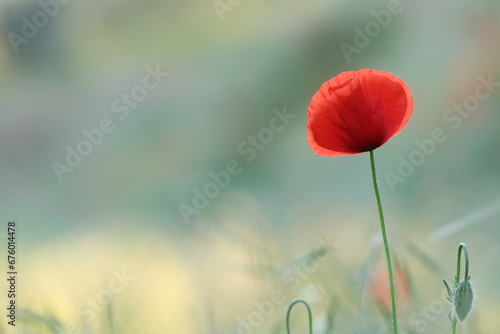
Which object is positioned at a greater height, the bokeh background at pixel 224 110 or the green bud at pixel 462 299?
the bokeh background at pixel 224 110

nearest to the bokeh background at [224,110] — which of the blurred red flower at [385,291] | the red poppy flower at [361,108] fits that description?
the blurred red flower at [385,291]

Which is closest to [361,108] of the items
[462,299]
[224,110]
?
[462,299]

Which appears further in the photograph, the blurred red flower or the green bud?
the blurred red flower

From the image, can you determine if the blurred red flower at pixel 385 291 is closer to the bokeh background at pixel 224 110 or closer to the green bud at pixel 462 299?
the green bud at pixel 462 299

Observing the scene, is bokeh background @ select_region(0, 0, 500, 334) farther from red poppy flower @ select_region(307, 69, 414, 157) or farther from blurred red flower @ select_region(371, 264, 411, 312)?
red poppy flower @ select_region(307, 69, 414, 157)

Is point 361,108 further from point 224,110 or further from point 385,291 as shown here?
point 224,110

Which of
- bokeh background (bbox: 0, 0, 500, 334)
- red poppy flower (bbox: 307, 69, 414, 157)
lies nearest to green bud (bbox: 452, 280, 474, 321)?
red poppy flower (bbox: 307, 69, 414, 157)

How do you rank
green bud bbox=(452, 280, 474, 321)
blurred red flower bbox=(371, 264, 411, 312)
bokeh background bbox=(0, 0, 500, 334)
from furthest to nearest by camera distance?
bokeh background bbox=(0, 0, 500, 334) < blurred red flower bbox=(371, 264, 411, 312) < green bud bbox=(452, 280, 474, 321)

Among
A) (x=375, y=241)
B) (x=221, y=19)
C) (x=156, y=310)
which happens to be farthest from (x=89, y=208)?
(x=375, y=241)

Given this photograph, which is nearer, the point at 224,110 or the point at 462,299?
the point at 462,299
